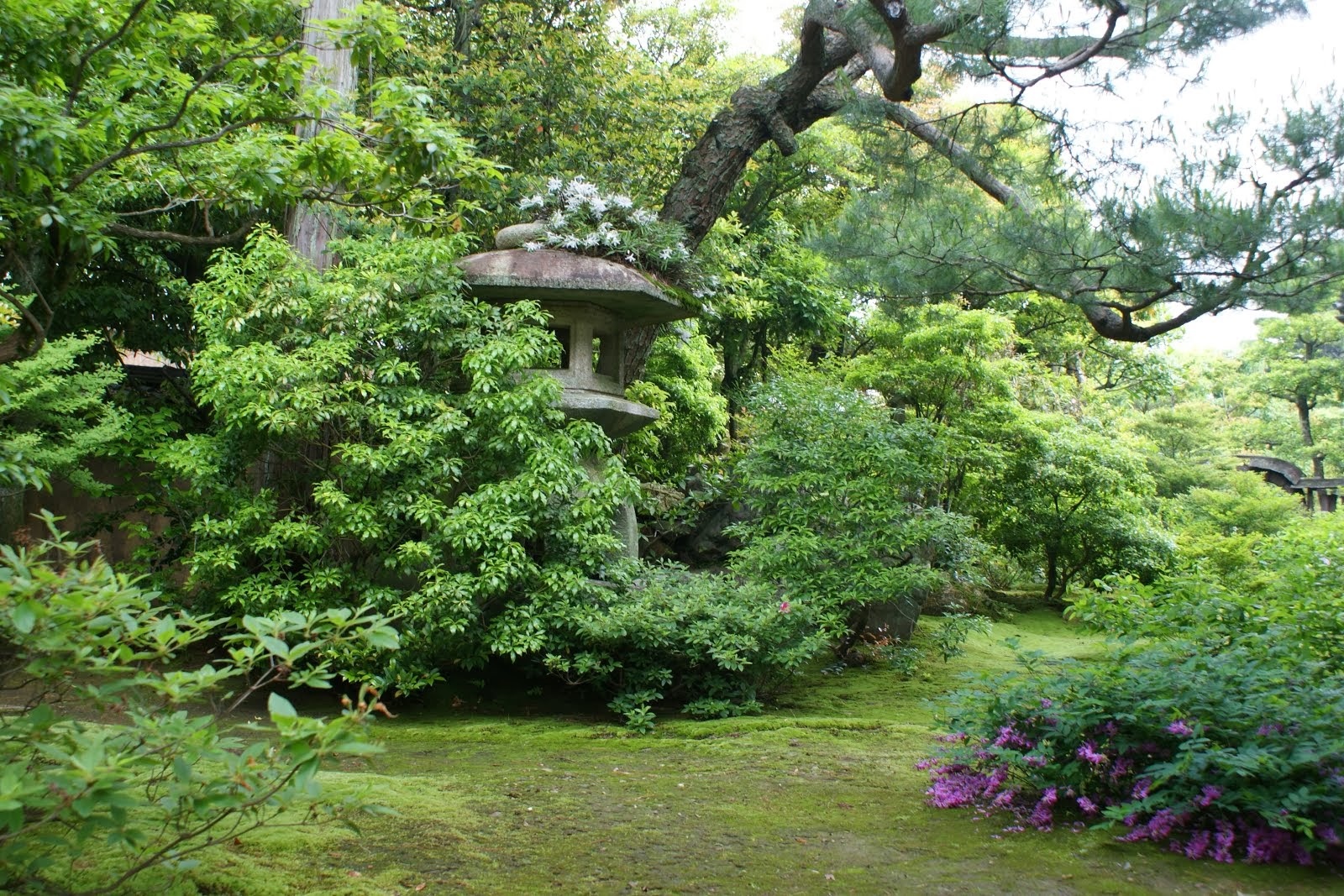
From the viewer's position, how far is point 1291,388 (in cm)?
2086

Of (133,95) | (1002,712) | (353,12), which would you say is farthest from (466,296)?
(1002,712)

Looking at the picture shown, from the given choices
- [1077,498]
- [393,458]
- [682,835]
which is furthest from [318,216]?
[1077,498]

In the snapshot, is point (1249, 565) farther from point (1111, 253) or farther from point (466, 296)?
point (466, 296)

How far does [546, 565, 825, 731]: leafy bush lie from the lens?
18.9 ft

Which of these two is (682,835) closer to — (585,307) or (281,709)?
(281,709)

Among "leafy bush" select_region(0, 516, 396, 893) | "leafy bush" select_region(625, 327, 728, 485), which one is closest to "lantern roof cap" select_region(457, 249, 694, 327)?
"leafy bush" select_region(625, 327, 728, 485)

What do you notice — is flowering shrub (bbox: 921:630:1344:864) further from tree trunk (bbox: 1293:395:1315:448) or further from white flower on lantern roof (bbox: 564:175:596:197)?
tree trunk (bbox: 1293:395:1315:448)

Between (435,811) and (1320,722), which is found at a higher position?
(1320,722)

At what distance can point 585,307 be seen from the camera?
7.22 meters

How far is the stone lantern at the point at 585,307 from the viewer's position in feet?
22.2

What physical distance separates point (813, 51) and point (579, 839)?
21.9ft

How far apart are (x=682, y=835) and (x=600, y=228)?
15.7 feet

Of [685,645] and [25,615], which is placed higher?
[25,615]

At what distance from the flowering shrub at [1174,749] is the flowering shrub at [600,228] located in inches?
174
